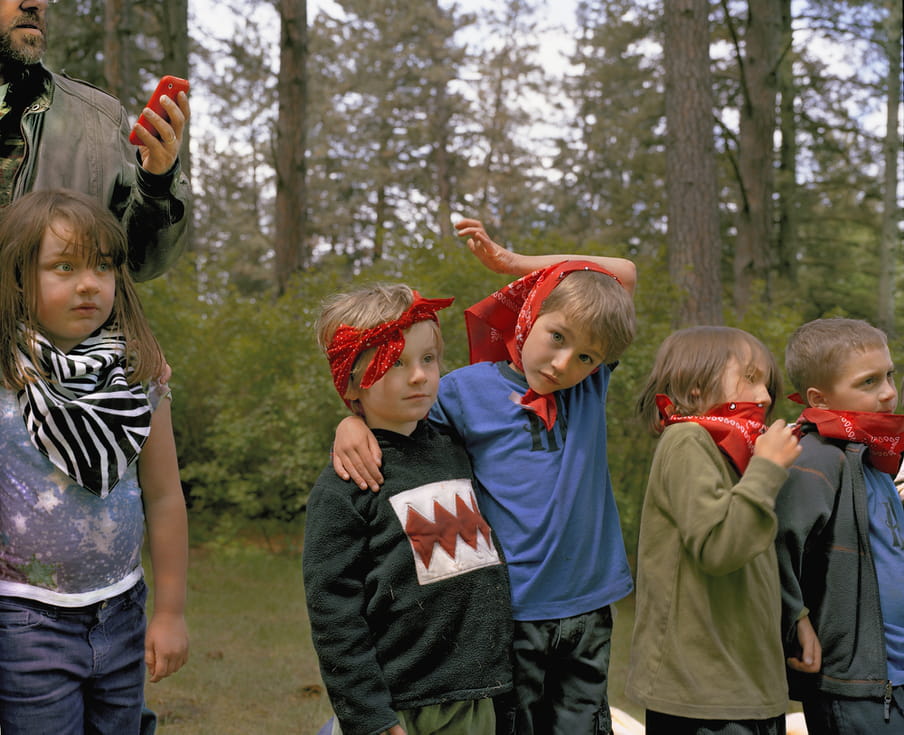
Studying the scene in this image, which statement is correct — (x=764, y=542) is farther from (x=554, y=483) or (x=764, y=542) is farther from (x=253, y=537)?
(x=253, y=537)

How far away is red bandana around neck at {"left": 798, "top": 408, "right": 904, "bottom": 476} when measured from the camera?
2.45 metres

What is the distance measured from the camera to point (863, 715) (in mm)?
2365

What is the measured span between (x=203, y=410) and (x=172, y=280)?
1586 millimetres

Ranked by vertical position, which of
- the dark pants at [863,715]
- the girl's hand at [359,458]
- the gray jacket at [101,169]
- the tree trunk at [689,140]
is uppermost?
the tree trunk at [689,140]

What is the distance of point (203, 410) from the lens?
8359 mm

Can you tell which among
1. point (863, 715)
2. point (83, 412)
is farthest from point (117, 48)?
point (863, 715)

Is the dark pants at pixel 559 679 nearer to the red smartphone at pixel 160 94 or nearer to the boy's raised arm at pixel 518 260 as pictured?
the boy's raised arm at pixel 518 260

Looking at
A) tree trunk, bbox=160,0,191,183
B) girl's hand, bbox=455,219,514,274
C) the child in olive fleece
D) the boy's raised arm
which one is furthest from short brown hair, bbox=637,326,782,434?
tree trunk, bbox=160,0,191,183

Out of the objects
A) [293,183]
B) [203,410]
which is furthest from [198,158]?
[203,410]

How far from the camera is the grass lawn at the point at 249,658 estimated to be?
4.57 meters

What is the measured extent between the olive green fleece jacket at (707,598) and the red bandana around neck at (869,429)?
0.36 m

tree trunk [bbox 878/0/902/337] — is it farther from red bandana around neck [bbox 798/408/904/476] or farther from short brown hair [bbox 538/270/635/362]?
short brown hair [bbox 538/270/635/362]

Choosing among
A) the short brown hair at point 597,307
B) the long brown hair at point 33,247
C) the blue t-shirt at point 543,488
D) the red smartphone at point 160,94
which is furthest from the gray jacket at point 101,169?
the short brown hair at point 597,307

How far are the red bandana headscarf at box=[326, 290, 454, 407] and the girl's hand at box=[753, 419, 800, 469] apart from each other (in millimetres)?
911
